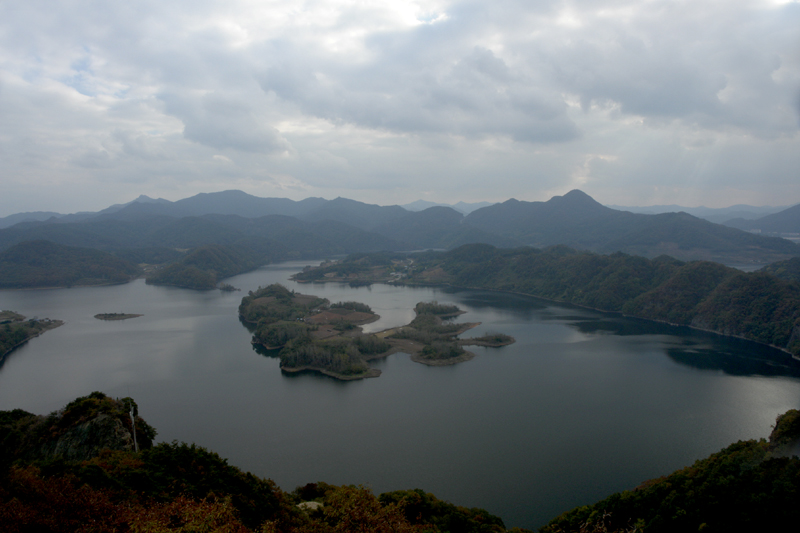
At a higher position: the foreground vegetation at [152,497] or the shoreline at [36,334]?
the foreground vegetation at [152,497]

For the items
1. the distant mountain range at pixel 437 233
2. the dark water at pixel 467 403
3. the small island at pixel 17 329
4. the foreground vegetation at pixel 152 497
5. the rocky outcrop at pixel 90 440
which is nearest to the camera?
the foreground vegetation at pixel 152 497

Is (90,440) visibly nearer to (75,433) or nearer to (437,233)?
(75,433)

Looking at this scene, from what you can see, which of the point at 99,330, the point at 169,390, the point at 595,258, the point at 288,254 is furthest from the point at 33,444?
the point at 288,254

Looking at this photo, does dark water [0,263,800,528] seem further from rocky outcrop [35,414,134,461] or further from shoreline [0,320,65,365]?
rocky outcrop [35,414,134,461]

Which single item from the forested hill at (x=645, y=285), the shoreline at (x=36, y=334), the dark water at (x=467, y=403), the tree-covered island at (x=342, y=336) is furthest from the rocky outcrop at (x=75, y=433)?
the forested hill at (x=645, y=285)

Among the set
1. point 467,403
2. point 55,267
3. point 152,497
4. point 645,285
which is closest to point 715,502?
point 152,497

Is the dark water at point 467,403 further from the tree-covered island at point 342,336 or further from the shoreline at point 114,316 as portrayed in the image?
the shoreline at point 114,316
